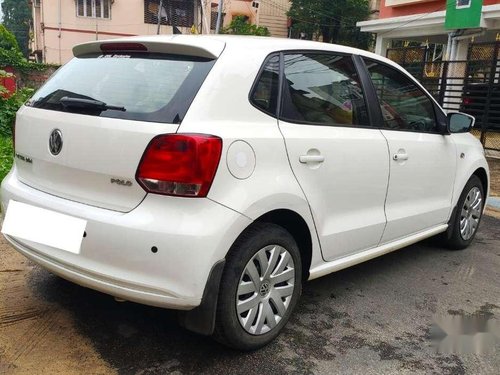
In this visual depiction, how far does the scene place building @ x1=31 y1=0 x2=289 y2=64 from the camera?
32.0 metres

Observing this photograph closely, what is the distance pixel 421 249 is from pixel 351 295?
139 cm

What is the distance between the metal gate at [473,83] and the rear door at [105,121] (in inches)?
342

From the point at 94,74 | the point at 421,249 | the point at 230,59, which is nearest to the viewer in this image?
the point at 230,59

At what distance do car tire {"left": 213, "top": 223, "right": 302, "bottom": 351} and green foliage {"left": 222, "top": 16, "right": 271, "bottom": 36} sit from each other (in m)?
29.0

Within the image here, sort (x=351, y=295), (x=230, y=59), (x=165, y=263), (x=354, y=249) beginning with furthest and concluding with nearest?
(x=351, y=295), (x=354, y=249), (x=230, y=59), (x=165, y=263)

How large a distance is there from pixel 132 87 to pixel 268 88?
69 cm

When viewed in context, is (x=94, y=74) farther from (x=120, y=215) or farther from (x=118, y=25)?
(x=118, y=25)

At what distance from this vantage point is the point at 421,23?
1462 centimetres

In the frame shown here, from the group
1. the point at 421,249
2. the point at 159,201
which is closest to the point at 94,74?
the point at 159,201

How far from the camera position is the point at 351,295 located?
351 cm

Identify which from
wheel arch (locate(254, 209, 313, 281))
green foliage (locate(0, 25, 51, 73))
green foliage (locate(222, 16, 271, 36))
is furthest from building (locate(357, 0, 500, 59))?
green foliage (locate(0, 25, 51, 73))

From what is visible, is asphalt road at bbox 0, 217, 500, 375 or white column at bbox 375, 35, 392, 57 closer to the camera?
asphalt road at bbox 0, 217, 500, 375

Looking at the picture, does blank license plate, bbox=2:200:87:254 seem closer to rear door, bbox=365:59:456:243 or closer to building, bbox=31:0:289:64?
rear door, bbox=365:59:456:243

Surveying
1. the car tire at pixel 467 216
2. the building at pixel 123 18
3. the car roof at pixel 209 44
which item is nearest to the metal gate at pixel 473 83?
the car tire at pixel 467 216
